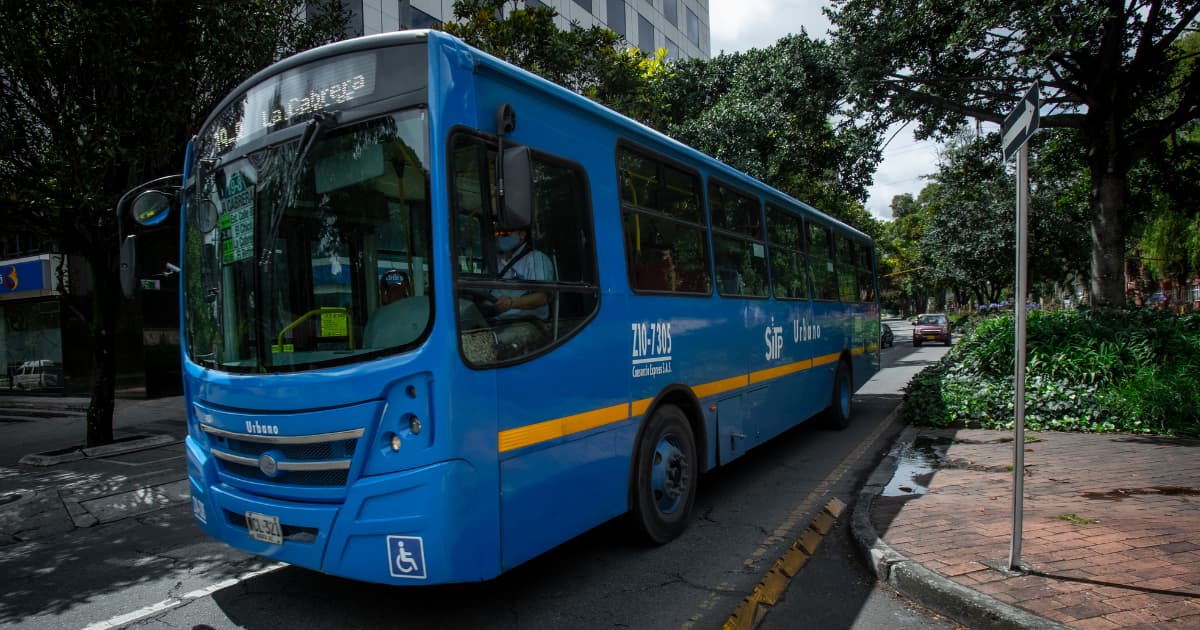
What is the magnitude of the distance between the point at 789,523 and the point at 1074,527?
1983mm

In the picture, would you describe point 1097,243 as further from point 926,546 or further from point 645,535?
point 645,535

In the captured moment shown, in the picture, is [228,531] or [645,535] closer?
[228,531]

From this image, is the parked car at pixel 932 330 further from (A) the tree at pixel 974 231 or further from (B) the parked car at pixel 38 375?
(B) the parked car at pixel 38 375

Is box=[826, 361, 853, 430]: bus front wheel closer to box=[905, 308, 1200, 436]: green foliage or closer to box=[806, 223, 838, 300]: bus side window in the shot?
box=[905, 308, 1200, 436]: green foliage

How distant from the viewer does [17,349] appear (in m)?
20.8

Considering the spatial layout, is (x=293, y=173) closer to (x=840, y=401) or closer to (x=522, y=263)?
(x=522, y=263)

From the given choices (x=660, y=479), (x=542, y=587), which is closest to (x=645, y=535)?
(x=660, y=479)

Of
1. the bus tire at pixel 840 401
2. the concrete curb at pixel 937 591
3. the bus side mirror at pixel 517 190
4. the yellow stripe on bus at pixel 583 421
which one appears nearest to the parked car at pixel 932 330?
the bus tire at pixel 840 401

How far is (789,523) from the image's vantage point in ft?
17.8

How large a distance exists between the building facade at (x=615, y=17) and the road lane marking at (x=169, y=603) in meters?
9.95

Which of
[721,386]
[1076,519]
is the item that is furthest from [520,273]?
[1076,519]

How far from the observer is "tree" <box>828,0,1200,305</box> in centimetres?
1104

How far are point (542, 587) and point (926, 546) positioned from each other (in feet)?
8.49

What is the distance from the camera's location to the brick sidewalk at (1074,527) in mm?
3592
